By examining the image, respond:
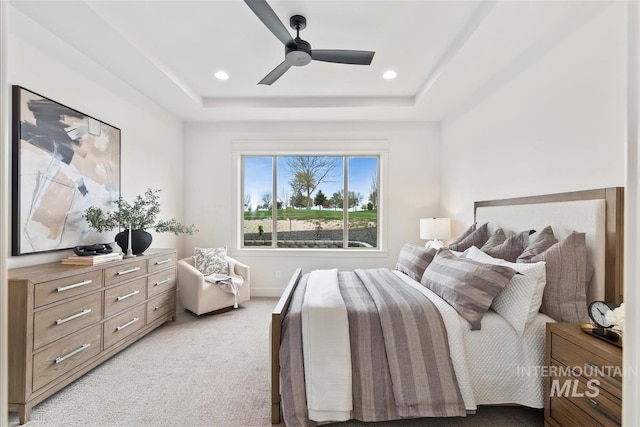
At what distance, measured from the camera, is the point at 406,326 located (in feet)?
5.53

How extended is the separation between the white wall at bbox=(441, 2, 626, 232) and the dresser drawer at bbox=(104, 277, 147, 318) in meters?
3.46

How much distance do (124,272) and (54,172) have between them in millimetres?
971

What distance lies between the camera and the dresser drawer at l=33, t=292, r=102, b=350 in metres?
1.76

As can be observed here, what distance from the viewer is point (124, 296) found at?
8.21 ft

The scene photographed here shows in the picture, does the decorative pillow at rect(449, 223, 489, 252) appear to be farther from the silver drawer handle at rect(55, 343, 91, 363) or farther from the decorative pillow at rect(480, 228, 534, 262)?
the silver drawer handle at rect(55, 343, 91, 363)

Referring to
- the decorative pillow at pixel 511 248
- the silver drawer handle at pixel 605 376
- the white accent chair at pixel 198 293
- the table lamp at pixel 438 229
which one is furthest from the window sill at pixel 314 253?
the silver drawer handle at pixel 605 376

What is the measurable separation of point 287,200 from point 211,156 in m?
1.35

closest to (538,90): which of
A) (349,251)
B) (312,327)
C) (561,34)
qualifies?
(561,34)

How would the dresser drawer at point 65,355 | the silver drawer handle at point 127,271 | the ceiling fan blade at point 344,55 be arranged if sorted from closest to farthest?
the dresser drawer at point 65,355 → the ceiling fan blade at point 344,55 → the silver drawer handle at point 127,271

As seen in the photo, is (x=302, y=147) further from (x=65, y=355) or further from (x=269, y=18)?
(x=65, y=355)

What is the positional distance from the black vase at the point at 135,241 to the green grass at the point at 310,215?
Result: 183 cm

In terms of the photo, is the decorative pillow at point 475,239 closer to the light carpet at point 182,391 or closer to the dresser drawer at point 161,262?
the light carpet at point 182,391

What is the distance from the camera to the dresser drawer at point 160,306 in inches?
113

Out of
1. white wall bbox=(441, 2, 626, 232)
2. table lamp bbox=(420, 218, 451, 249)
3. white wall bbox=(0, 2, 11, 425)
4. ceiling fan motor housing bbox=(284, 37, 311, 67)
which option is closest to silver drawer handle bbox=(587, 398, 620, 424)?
white wall bbox=(441, 2, 626, 232)
